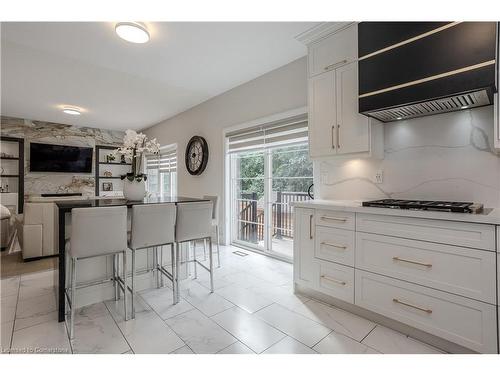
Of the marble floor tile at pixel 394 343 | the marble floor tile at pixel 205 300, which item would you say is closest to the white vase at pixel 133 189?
the marble floor tile at pixel 205 300

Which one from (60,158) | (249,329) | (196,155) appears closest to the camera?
(249,329)

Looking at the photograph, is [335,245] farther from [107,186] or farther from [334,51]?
[107,186]

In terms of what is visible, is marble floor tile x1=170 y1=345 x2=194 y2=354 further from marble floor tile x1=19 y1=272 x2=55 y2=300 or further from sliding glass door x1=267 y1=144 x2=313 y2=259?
sliding glass door x1=267 y1=144 x2=313 y2=259

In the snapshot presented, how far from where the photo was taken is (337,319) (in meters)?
2.01

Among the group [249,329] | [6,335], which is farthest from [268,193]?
[6,335]

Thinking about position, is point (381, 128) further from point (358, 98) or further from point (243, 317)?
point (243, 317)

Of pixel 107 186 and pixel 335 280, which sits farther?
pixel 107 186

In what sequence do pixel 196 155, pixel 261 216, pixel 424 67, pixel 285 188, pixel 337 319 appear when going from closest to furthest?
1. pixel 424 67
2. pixel 337 319
3. pixel 285 188
4. pixel 261 216
5. pixel 196 155

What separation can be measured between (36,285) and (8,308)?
0.54 metres

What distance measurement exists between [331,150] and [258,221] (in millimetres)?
1896

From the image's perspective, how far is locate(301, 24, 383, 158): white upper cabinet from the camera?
225cm

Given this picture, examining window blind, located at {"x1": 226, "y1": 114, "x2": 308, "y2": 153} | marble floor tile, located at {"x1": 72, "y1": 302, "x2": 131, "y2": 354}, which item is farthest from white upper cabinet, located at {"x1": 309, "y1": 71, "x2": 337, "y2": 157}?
marble floor tile, located at {"x1": 72, "y1": 302, "x2": 131, "y2": 354}
